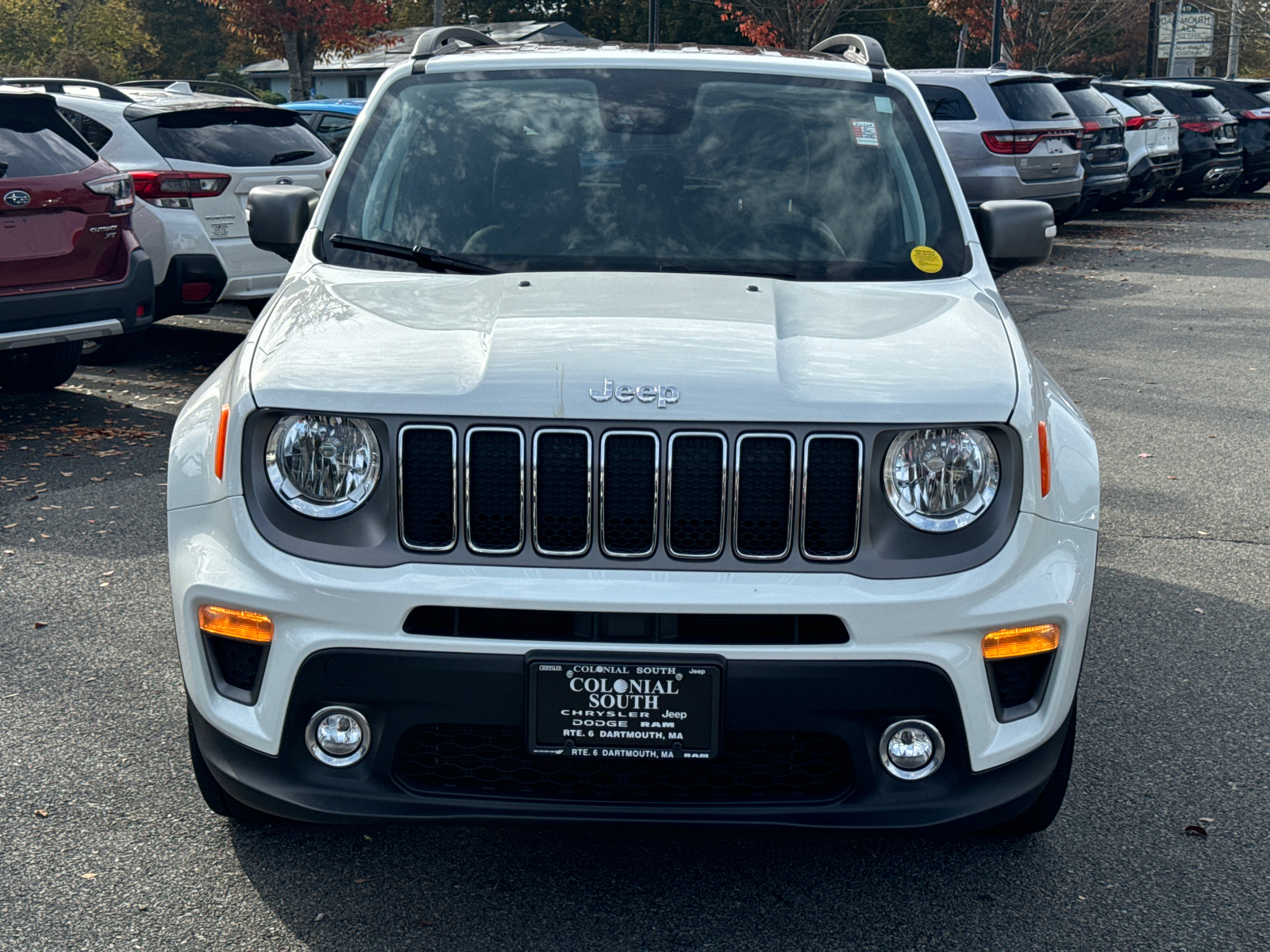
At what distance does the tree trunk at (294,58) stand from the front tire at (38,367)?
26214 millimetres

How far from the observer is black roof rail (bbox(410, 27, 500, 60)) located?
4.36m

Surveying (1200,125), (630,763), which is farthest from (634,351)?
(1200,125)

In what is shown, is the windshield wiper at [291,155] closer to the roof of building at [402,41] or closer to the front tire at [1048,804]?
the front tire at [1048,804]

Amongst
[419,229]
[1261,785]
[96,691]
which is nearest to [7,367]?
[96,691]

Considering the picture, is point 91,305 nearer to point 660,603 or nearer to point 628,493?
point 628,493

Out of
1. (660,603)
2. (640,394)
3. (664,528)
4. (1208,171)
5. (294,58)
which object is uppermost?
Answer: (640,394)

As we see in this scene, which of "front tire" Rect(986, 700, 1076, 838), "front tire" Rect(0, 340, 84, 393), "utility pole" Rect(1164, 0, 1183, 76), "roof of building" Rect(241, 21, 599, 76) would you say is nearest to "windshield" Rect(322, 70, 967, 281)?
"front tire" Rect(986, 700, 1076, 838)

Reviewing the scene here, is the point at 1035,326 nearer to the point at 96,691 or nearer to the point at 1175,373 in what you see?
the point at 1175,373

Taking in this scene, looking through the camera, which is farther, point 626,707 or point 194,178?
point 194,178

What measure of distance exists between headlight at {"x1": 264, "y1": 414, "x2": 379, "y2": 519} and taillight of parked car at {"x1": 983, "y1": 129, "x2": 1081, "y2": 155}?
14231 millimetres

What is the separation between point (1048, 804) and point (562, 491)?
4.62 feet

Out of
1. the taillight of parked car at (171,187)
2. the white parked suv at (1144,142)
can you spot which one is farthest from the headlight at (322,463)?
the white parked suv at (1144,142)

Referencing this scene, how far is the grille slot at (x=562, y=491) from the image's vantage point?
2775 millimetres

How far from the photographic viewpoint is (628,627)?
2.75 metres
